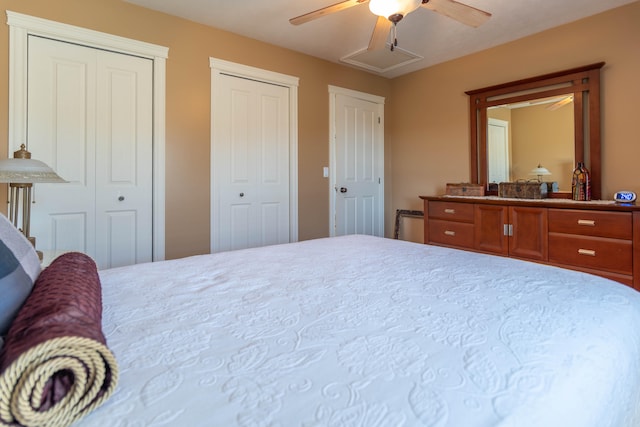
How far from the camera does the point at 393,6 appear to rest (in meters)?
1.96

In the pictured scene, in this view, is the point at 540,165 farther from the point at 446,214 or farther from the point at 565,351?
the point at 565,351

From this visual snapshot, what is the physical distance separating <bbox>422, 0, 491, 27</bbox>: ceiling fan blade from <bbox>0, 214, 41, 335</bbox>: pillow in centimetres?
222

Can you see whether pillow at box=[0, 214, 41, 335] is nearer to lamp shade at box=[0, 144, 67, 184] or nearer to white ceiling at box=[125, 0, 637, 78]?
lamp shade at box=[0, 144, 67, 184]

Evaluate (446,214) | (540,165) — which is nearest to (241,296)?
(446,214)

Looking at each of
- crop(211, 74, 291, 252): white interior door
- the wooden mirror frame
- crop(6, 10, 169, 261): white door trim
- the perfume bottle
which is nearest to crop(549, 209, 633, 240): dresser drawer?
the perfume bottle

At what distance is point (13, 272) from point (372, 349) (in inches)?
32.9

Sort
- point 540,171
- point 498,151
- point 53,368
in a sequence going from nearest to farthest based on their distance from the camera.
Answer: point 53,368 < point 540,171 < point 498,151

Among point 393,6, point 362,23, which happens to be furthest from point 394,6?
point 362,23

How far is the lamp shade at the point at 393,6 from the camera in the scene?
1.94 metres

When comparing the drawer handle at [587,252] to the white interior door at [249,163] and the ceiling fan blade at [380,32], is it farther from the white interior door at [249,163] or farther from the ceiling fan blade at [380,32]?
the white interior door at [249,163]

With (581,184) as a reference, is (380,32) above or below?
above

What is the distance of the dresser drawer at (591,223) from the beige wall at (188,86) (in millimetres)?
2314

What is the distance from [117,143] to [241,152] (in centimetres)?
107

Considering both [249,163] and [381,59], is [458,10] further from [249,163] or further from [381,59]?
[249,163]
